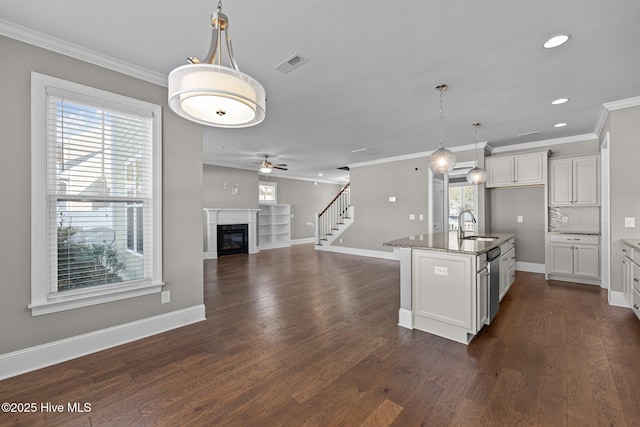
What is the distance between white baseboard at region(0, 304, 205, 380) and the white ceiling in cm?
256

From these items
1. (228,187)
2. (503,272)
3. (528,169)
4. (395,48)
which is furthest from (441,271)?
(228,187)

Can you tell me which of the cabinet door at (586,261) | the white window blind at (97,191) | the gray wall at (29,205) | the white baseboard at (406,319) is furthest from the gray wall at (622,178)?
the white window blind at (97,191)

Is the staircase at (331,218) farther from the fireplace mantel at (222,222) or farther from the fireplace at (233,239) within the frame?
the fireplace at (233,239)

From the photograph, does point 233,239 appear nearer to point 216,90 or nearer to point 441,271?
point 441,271

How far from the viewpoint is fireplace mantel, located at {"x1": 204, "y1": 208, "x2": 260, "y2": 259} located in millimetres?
7648

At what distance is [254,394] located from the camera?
1919 mm

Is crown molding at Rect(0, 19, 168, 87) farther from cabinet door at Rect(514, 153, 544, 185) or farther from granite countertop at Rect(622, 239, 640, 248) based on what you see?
cabinet door at Rect(514, 153, 544, 185)

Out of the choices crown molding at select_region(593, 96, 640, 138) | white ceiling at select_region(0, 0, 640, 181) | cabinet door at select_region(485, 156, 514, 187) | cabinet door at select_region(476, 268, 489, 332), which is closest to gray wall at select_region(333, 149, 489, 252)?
cabinet door at select_region(485, 156, 514, 187)

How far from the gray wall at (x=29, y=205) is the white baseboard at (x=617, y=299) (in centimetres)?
549

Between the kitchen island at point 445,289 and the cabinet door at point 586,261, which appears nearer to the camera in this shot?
the kitchen island at point 445,289

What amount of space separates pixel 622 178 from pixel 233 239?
327 inches

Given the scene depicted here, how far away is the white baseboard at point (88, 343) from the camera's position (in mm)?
2131

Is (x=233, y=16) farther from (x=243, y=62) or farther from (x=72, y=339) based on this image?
(x=72, y=339)

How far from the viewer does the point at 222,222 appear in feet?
26.1
